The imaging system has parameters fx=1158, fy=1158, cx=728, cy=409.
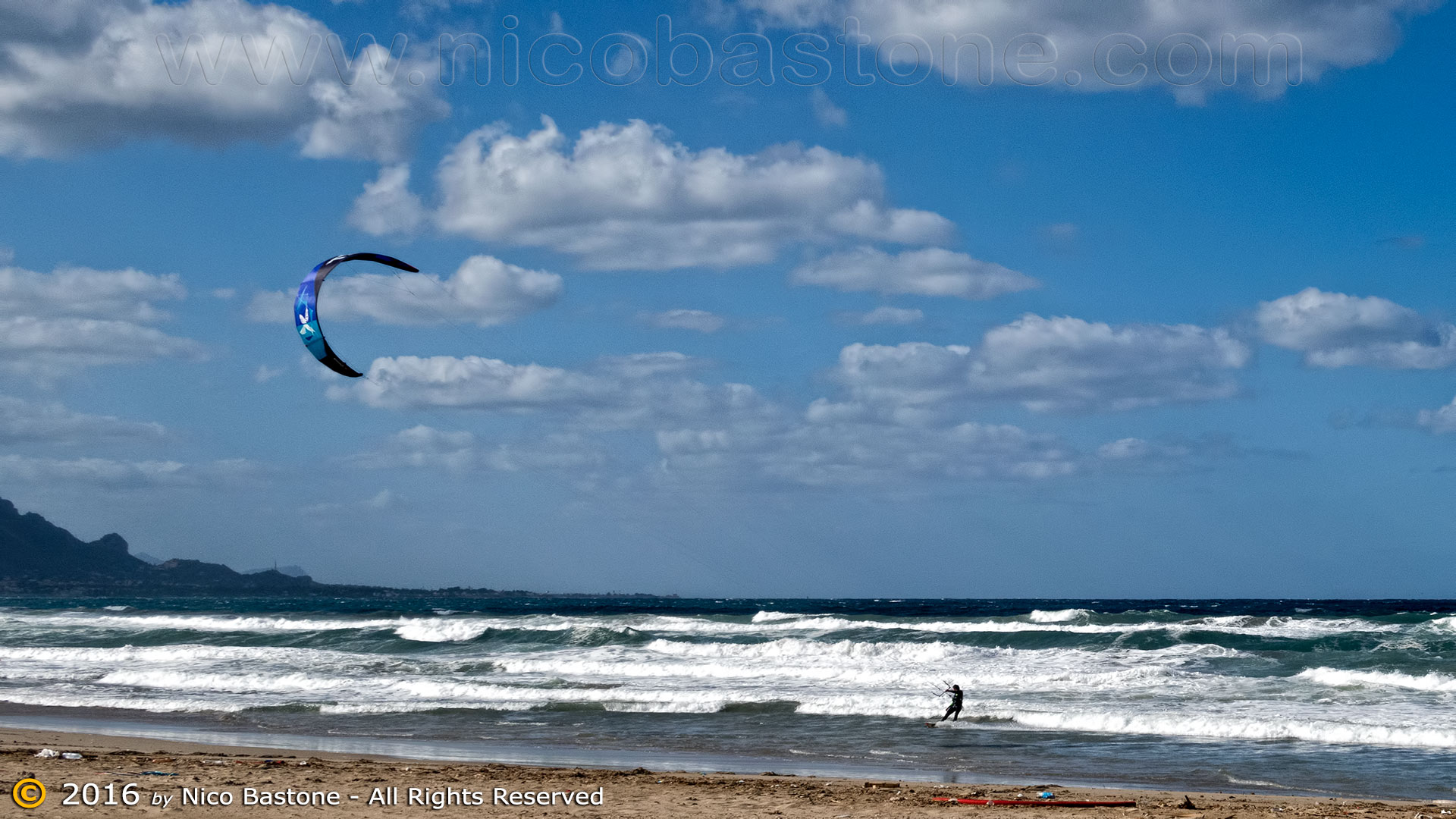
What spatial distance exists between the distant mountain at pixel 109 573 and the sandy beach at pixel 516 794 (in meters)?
137

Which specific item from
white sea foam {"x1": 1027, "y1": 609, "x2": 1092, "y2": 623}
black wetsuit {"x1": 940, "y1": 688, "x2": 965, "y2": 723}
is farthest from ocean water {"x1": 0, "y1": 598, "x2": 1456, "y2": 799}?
white sea foam {"x1": 1027, "y1": 609, "x2": 1092, "y2": 623}

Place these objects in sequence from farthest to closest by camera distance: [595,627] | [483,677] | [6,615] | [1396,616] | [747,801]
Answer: [6,615] < [1396,616] < [595,627] < [483,677] < [747,801]

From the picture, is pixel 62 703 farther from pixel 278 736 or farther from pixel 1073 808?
pixel 1073 808

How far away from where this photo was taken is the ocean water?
13.2m

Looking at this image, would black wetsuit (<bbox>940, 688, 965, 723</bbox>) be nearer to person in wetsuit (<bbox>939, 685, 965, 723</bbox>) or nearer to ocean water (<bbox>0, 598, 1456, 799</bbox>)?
person in wetsuit (<bbox>939, 685, 965, 723</bbox>)

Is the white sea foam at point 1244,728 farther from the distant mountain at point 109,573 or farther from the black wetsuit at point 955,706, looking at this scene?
the distant mountain at point 109,573

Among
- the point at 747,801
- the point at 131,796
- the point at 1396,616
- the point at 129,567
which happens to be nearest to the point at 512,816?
the point at 747,801

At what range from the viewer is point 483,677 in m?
22.9

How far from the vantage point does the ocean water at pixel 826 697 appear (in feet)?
43.4

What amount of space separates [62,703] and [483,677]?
729cm

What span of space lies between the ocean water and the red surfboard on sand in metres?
1.41

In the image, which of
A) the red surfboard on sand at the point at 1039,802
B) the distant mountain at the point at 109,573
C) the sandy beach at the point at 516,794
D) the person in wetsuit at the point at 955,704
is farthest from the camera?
the distant mountain at the point at 109,573

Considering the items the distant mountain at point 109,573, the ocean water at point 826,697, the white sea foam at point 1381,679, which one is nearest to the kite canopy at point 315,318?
the ocean water at point 826,697

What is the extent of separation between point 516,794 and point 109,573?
174435mm
